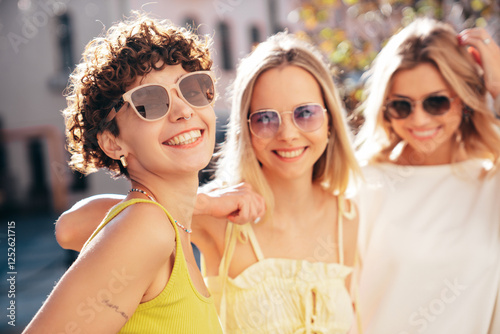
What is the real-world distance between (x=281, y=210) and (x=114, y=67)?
Result: 1253mm

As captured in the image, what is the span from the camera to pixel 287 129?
7.39 ft

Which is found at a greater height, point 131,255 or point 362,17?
point 362,17

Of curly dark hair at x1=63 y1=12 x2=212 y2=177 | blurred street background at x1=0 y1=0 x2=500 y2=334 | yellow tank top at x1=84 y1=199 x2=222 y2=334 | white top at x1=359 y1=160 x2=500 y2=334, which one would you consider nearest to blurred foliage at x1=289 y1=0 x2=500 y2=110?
→ white top at x1=359 y1=160 x2=500 y2=334

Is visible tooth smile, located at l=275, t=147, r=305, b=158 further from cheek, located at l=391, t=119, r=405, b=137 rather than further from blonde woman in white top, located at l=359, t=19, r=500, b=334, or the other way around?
cheek, located at l=391, t=119, r=405, b=137

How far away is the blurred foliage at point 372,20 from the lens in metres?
4.26

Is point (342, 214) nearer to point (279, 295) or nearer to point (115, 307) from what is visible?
point (279, 295)

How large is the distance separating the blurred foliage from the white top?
1.80 metres

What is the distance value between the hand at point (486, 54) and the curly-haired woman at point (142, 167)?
5.62 ft

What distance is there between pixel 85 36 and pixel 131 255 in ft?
47.0

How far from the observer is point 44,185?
50.2 feet

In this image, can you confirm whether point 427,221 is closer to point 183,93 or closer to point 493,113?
point 493,113

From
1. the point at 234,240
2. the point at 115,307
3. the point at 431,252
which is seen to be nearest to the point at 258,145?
the point at 234,240

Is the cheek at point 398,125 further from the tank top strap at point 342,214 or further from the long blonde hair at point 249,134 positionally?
the tank top strap at point 342,214

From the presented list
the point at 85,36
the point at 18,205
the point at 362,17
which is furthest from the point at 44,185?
the point at 362,17
